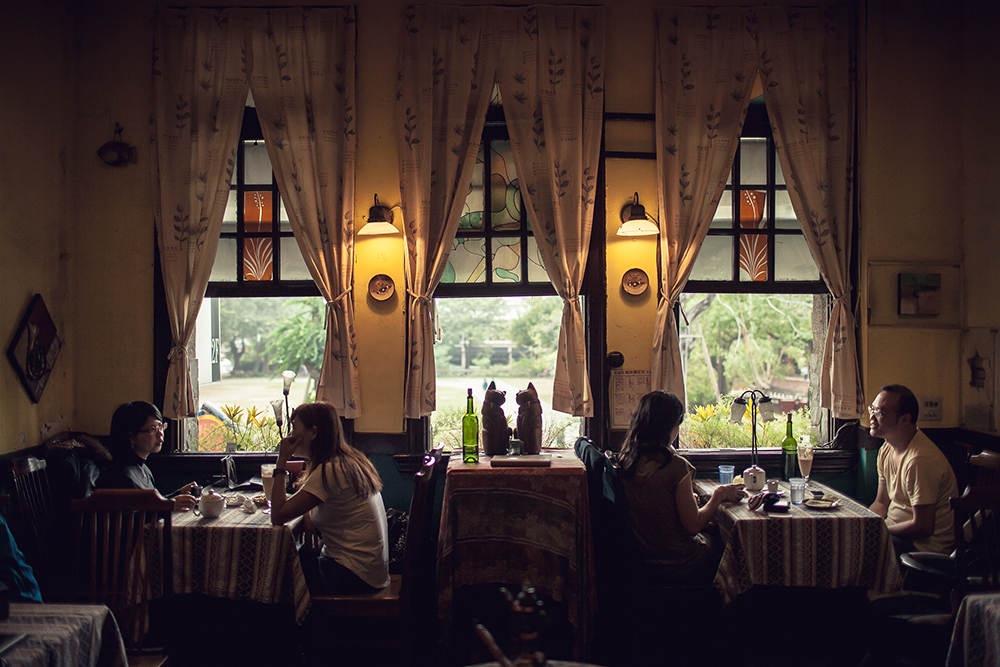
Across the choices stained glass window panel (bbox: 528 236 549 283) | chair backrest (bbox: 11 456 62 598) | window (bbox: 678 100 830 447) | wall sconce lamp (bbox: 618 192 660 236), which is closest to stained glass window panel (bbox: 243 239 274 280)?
chair backrest (bbox: 11 456 62 598)

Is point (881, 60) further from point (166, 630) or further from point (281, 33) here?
point (166, 630)

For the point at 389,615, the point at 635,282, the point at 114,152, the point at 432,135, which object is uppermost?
the point at 432,135

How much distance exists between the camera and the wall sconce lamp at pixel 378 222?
397cm

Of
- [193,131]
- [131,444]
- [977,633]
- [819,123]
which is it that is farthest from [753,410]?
[193,131]

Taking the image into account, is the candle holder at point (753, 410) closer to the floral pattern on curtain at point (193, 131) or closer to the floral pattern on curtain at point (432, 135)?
the floral pattern on curtain at point (432, 135)

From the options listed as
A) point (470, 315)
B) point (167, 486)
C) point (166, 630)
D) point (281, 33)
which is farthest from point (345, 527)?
point (470, 315)

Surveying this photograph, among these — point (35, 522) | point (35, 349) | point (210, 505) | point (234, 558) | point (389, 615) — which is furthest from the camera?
point (35, 349)

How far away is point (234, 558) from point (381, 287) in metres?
1.81

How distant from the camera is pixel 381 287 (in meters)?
4.12

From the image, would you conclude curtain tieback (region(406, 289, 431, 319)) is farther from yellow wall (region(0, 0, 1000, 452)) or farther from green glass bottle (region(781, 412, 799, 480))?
green glass bottle (region(781, 412, 799, 480))

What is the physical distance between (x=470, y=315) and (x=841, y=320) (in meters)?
6.50

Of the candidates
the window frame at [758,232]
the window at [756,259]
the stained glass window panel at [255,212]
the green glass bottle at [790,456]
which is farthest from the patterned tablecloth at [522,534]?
the stained glass window panel at [255,212]

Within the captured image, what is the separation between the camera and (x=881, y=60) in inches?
162

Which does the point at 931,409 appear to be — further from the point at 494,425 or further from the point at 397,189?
the point at 397,189
